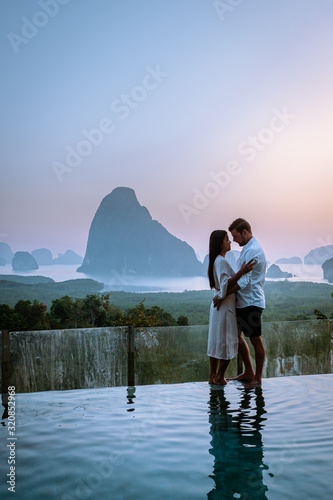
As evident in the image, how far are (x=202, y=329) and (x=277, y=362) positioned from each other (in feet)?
3.69

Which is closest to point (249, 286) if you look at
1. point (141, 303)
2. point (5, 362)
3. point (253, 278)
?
point (253, 278)

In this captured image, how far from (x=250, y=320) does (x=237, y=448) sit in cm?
207

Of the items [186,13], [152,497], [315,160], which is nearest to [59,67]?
[186,13]

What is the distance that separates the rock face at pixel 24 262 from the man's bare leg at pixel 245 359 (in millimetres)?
53457

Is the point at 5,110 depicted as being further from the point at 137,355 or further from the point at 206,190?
the point at 137,355

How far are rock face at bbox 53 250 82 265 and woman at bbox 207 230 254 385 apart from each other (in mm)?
55289

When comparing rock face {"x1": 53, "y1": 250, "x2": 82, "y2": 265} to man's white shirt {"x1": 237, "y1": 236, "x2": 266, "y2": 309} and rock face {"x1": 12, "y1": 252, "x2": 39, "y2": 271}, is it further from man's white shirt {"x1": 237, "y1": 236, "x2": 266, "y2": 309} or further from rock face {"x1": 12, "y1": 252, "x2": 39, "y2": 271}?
man's white shirt {"x1": 237, "y1": 236, "x2": 266, "y2": 309}

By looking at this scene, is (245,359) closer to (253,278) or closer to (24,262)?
(253,278)

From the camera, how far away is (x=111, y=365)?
19.6ft

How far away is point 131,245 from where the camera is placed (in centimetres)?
6512

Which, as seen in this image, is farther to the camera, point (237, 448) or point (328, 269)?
point (328, 269)

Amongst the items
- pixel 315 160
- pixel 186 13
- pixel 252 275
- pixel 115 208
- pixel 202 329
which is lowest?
→ pixel 202 329

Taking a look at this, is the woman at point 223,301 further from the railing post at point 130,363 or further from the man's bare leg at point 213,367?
the railing post at point 130,363

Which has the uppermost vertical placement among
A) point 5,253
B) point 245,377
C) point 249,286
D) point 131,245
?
point 131,245
